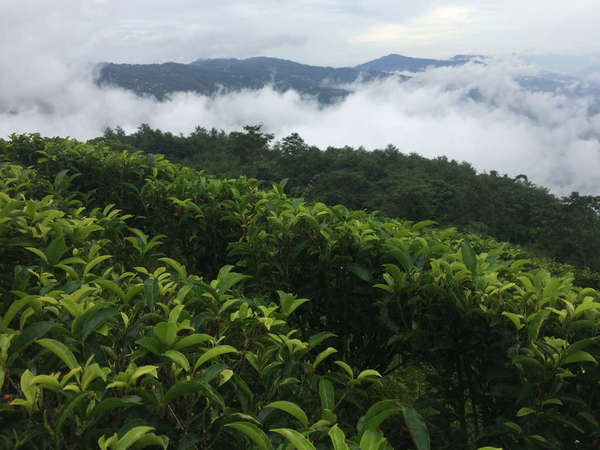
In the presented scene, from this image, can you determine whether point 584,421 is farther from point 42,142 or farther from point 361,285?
point 42,142

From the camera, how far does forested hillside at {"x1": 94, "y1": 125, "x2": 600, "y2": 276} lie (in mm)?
25766

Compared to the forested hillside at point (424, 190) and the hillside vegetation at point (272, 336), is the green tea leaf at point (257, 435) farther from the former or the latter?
the forested hillside at point (424, 190)

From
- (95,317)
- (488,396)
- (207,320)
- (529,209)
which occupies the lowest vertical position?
(529,209)

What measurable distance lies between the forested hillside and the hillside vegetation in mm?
18697

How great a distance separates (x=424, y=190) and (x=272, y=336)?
27715 mm

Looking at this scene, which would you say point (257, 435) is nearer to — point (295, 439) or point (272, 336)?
point (295, 439)

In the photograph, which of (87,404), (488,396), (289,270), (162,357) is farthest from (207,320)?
(488,396)

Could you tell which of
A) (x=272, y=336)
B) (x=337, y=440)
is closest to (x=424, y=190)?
(x=272, y=336)

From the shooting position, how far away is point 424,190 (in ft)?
90.7

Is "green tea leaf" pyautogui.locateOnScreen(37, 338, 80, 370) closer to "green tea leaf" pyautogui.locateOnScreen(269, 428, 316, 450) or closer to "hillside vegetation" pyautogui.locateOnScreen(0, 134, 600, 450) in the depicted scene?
"hillside vegetation" pyautogui.locateOnScreen(0, 134, 600, 450)

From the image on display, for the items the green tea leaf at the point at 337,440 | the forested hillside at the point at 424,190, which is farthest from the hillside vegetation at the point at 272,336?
the forested hillside at the point at 424,190

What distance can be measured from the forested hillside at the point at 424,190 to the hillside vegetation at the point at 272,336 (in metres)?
18.7

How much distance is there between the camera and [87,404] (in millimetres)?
1080

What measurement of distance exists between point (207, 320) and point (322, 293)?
1.00 metres
